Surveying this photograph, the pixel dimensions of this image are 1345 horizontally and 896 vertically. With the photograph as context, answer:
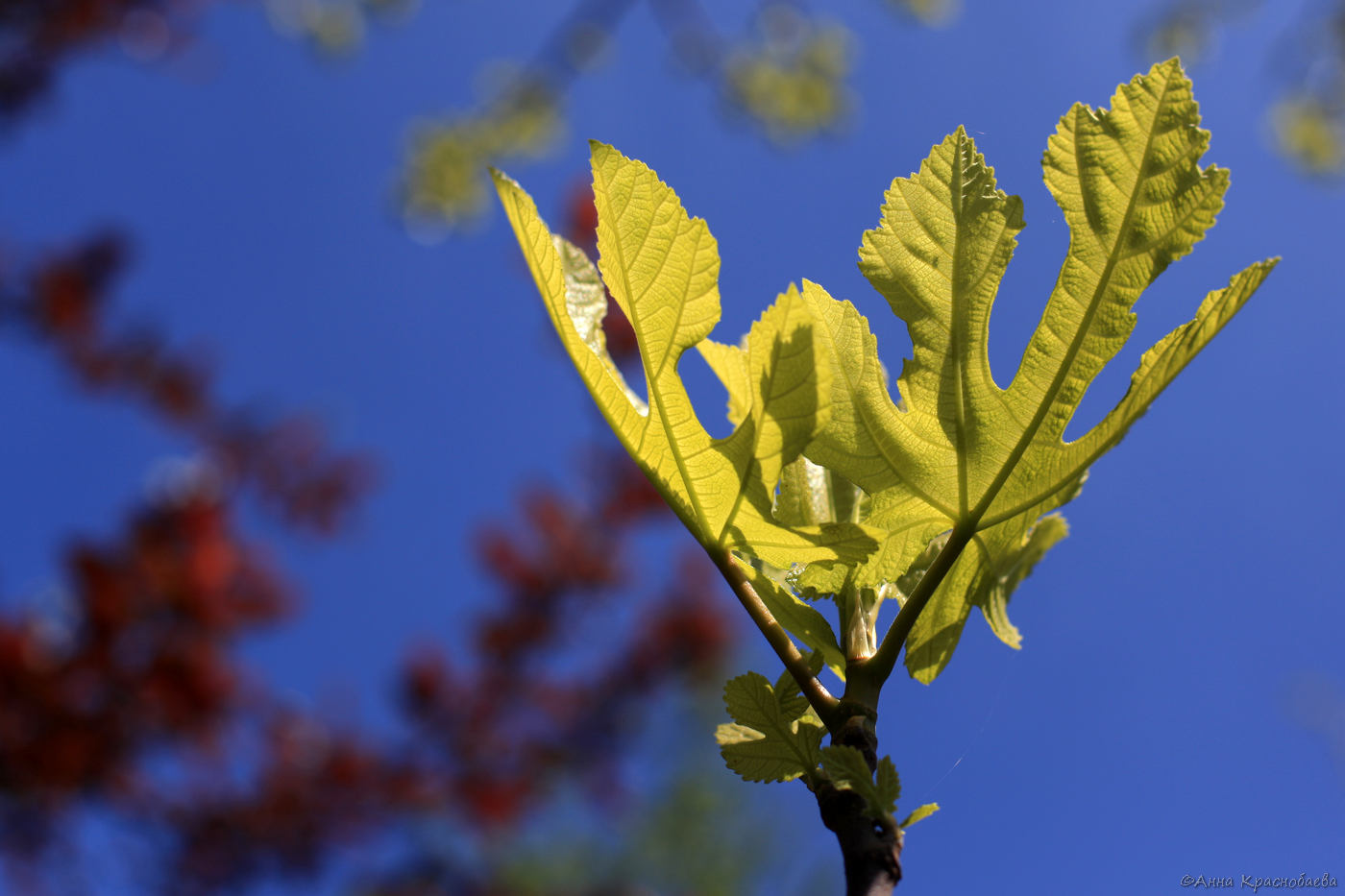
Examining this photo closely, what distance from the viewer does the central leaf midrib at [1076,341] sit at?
577mm

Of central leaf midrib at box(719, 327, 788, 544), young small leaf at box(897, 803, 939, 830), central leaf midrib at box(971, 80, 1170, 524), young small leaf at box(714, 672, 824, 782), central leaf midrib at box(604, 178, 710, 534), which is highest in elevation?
central leaf midrib at box(604, 178, 710, 534)

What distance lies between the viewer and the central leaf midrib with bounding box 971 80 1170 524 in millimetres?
577

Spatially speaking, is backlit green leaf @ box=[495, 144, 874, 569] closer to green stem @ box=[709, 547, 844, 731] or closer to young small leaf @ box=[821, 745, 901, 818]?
green stem @ box=[709, 547, 844, 731]

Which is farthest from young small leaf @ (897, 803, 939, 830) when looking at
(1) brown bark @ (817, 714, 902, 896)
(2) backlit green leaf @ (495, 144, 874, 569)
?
(2) backlit green leaf @ (495, 144, 874, 569)

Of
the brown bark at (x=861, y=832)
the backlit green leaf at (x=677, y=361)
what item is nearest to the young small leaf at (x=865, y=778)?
the brown bark at (x=861, y=832)

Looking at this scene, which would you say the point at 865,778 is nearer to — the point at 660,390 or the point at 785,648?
the point at 785,648

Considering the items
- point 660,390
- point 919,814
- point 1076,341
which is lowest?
point 919,814

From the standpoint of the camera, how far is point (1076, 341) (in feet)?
2.01

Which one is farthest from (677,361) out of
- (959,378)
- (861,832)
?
(861,832)

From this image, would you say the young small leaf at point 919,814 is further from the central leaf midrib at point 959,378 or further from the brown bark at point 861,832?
the central leaf midrib at point 959,378

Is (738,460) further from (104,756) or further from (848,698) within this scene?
(104,756)

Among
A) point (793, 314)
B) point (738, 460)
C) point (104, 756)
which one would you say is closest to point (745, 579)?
point (738, 460)

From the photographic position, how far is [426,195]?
614 cm

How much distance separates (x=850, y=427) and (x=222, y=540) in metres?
5.16
